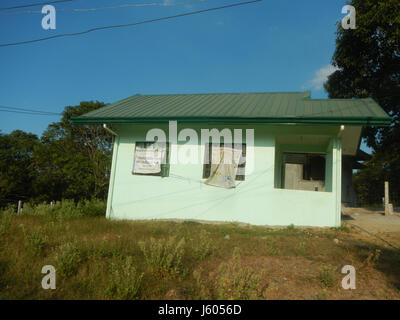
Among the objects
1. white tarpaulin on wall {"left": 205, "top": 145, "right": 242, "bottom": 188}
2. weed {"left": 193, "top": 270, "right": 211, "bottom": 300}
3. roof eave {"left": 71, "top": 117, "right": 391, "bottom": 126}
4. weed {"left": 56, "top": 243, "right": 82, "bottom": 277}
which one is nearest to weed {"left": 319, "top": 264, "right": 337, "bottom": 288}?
weed {"left": 193, "top": 270, "right": 211, "bottom": 300}

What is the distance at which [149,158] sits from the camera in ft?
29.1

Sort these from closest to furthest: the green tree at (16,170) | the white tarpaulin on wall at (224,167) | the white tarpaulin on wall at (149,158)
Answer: the white tarpaulin on wall at (224,167)
the white tarpaulin on wall at (149,158)
the green tree at (16,170)

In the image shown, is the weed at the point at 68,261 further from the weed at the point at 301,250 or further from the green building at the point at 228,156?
the green building at the point at 228,156

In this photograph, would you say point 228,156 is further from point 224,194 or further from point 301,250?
point 301,250

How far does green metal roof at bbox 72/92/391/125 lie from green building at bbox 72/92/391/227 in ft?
0.10

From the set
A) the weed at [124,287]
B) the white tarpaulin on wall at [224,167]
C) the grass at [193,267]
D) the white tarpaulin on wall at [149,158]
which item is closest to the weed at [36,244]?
the grass at [193,267]

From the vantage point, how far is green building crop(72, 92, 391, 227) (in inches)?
300

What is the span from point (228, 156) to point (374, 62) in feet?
44.8

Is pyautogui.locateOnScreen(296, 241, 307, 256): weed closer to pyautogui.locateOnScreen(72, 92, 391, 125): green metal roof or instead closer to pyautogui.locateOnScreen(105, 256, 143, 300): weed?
pyautogui.locateOnScreen(105, 256, 143, 300): weed

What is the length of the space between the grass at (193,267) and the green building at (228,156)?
187cm

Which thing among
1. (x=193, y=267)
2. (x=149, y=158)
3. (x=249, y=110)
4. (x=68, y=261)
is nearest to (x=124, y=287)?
(x=193, y=267)

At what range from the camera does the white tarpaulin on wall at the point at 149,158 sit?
8773 millimetres

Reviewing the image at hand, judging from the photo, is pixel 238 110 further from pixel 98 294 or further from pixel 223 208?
pixel 98 294
